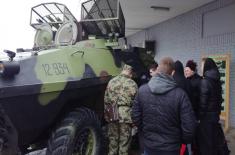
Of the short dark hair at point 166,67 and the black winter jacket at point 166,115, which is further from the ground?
the short dark hair at point 166,67

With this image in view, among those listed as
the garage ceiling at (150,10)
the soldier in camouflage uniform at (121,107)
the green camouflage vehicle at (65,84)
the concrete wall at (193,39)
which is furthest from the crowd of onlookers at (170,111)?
the garage ceiling at (150,10)

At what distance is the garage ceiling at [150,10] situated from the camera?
977 centimetres

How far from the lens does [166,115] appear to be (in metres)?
3.56

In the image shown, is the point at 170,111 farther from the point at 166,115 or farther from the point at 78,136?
the point at 78,136

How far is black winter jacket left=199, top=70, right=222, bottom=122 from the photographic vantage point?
4.80 metres

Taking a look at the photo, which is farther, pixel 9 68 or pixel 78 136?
pixel 78 136

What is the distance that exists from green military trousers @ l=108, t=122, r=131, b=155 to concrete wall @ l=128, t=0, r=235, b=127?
4001mm

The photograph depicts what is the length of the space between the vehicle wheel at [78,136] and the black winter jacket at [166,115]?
1.36m

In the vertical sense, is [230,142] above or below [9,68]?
below

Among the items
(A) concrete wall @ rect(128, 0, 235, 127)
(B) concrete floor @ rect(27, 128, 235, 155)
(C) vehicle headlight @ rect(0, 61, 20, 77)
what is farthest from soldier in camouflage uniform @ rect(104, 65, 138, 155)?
(A) concrete wall @ rect(128, 0, 235, 127)

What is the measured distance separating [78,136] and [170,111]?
1.79m

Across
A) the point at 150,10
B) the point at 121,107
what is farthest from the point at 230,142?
the point at 150,10

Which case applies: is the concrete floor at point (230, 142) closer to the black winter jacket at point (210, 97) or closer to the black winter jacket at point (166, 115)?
the black winter jacket at point (210, 97)

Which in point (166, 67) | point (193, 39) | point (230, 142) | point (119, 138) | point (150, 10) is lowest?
point (230, 142)
